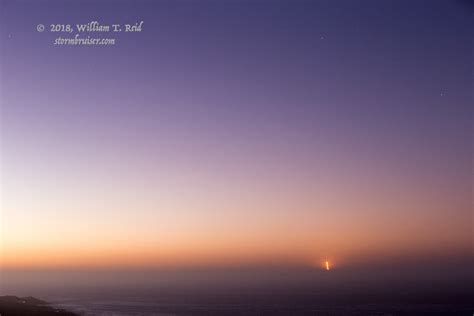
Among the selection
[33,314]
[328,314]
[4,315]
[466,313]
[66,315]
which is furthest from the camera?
[328,314]

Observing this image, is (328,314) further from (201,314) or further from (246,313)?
(201,314)

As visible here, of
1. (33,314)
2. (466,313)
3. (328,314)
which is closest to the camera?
(33,314)

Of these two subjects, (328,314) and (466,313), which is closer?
(466,313)

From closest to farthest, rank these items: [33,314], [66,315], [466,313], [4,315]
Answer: [4,315], [33,314], [66,315], [466,313]

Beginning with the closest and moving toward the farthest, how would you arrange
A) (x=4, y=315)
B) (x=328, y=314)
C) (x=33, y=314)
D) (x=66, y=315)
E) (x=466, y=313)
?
(x=4, y=315) < (x=33, y=314) < (x=66, y=315) < (x=466, y=313) < (x=328, y=314)

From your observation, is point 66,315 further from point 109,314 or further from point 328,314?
point 328,314

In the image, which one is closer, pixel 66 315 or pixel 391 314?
pixel 66 315

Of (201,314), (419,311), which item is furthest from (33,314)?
(419,311)

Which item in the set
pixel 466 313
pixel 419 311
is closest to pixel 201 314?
pixel 419 311

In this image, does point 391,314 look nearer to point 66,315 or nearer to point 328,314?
point 328,314
